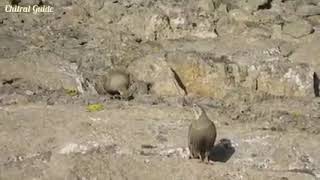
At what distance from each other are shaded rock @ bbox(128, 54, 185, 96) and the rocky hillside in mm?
25

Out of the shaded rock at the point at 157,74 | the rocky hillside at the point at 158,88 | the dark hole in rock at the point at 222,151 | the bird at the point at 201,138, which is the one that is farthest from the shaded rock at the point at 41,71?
the bird at the point at 201,138

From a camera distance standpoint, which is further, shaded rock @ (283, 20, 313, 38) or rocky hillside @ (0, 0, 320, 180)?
shaded rock @ (283, 20, 313, 38)

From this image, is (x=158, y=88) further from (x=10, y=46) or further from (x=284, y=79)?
(x=10, y=46)

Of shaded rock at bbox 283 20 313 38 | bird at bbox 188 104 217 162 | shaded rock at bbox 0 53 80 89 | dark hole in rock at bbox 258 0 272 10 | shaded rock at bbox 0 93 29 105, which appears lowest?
bird at bbox 188 104 217 162

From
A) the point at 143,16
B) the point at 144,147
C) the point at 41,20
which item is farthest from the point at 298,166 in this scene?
the point at 41,20

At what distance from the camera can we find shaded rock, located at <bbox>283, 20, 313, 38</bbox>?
15828 mm

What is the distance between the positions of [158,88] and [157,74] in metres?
0.44

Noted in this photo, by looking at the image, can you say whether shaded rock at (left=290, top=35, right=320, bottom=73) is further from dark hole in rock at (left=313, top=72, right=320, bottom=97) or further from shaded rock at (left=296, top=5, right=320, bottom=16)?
shaded rock at (left=296, top=5, right=320, bottom=16)

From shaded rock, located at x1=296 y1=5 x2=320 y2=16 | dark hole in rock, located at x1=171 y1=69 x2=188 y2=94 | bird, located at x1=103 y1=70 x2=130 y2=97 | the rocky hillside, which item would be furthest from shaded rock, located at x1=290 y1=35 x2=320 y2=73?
bird, located at x1=103 y1=70 x2=130 y2=97

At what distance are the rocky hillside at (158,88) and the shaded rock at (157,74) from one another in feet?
0.08

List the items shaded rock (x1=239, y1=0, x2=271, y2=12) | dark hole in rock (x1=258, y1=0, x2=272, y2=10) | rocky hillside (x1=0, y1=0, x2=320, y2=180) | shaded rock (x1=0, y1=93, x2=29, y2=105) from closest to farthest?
1. rocky hillside (x1=0, y1=0, x2=320, y2=180)
2. shaded rock (x1=0, y1=93, x2=29, y2=105)
3. shaded rock (x1=239, y1=0, x2=271, y2=12)
4. dark hole in rock (x1=258, y1=0, x2=272, y2=10)

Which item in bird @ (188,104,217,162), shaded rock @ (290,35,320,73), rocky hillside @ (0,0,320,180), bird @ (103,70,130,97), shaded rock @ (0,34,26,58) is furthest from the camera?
shaded rock @ (290,35,320,73)

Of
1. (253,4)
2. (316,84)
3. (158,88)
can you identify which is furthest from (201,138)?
(253,4)

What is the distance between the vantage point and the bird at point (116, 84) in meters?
12.0
